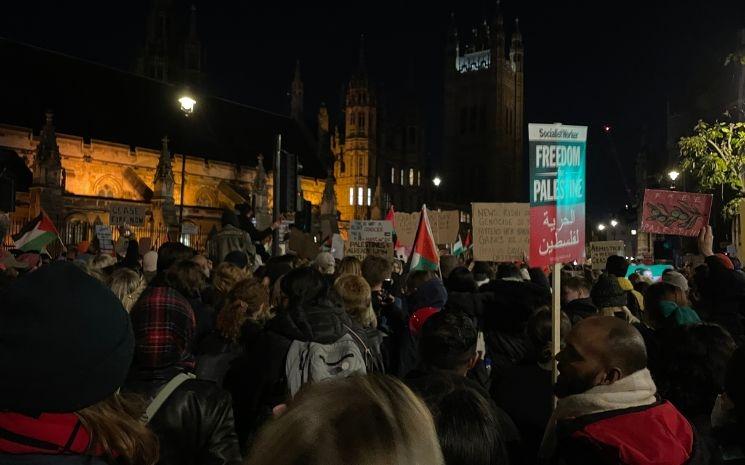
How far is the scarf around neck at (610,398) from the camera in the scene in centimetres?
279

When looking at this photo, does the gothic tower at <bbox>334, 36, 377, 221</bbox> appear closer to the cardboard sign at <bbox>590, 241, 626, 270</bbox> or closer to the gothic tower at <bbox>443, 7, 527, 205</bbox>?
the gothic tower at <bbox>443, 7, 527, 205</bbox>

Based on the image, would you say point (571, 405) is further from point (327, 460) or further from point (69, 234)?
point (69, 234)

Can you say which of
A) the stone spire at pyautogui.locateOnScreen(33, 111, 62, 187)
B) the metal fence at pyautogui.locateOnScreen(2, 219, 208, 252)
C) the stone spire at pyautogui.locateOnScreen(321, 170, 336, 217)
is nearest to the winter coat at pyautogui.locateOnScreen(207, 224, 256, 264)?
the metal fence at pyautogui.locateOnScreen(2, 219, 208, 252)

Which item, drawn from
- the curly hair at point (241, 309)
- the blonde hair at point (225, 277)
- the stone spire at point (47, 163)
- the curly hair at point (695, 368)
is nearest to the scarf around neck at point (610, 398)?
the curly hair at point (695, 368)

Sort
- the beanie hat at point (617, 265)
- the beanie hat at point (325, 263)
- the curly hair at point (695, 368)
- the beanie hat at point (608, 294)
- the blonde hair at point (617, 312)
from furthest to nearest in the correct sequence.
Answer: the beanie hat at point (325, 263) < the beanie hat at point (617, 265) < the beanie hat at point (608, 294) < the blonde hair at point (617, 312) < the curly hair at point (695, 368)

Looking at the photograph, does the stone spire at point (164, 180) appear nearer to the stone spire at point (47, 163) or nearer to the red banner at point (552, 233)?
the stone spire at point (47, 163)

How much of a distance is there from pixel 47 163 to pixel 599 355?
112 ft

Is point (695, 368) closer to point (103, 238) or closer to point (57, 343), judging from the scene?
point (57, 343)

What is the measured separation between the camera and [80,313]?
5.91 ft

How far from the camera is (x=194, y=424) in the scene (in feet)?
9.52

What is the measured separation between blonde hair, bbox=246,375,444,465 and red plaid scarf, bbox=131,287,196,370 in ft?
6.35

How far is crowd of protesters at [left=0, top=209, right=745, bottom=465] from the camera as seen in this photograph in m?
1.42

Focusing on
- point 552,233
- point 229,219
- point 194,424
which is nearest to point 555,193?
point 552,233

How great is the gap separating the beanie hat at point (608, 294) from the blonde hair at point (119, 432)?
14.7 feet
